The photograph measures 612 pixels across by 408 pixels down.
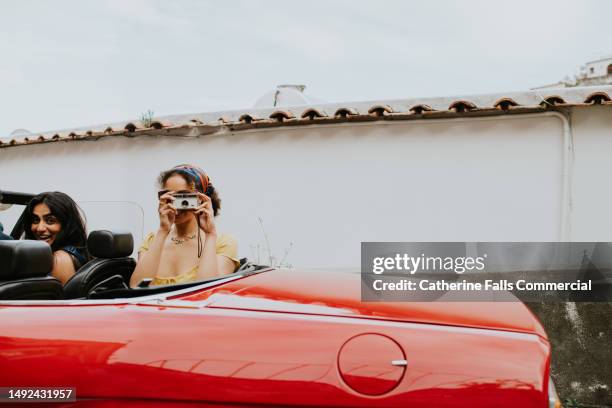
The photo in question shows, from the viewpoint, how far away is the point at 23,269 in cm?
218

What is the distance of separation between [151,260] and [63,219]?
1.96 feet

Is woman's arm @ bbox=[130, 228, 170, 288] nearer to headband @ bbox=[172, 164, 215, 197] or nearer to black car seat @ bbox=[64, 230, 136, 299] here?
black car seat @ bbox=[64, 230, 136, 299]

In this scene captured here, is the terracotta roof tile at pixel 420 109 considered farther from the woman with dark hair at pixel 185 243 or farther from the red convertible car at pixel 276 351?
the red convertible car at pixel 276 351

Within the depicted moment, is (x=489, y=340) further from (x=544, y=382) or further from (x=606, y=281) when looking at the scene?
(x=606, y=281)

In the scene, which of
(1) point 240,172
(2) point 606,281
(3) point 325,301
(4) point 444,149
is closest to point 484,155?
(4) point 444,149

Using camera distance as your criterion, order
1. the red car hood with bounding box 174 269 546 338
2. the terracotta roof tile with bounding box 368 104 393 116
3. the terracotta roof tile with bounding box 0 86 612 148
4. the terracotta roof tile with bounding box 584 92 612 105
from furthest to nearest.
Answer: the terracotta roof tile with bounding box 368 104 393 116 < the terracotta roof tile with bounding box 0 86 612 148 < the terracotta roof tile with bounding box 584 92 612 105 < the red car hood with bounding box 174 269 546 338

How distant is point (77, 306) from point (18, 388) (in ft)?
0.96

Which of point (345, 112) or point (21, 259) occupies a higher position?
point (345, 112)

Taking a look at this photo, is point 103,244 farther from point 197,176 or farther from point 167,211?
point 197,176

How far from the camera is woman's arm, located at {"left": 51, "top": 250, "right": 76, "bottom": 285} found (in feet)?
9.45

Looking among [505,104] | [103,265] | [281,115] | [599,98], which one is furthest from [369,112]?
[103,265]

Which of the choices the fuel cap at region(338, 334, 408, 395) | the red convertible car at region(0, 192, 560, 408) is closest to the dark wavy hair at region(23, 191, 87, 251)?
the red convertible car at region(0, 192, 560, 408)

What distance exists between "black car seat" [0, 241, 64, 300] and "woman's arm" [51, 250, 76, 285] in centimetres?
59

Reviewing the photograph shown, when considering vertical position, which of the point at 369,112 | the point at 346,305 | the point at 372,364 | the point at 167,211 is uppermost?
the point at 369,112
